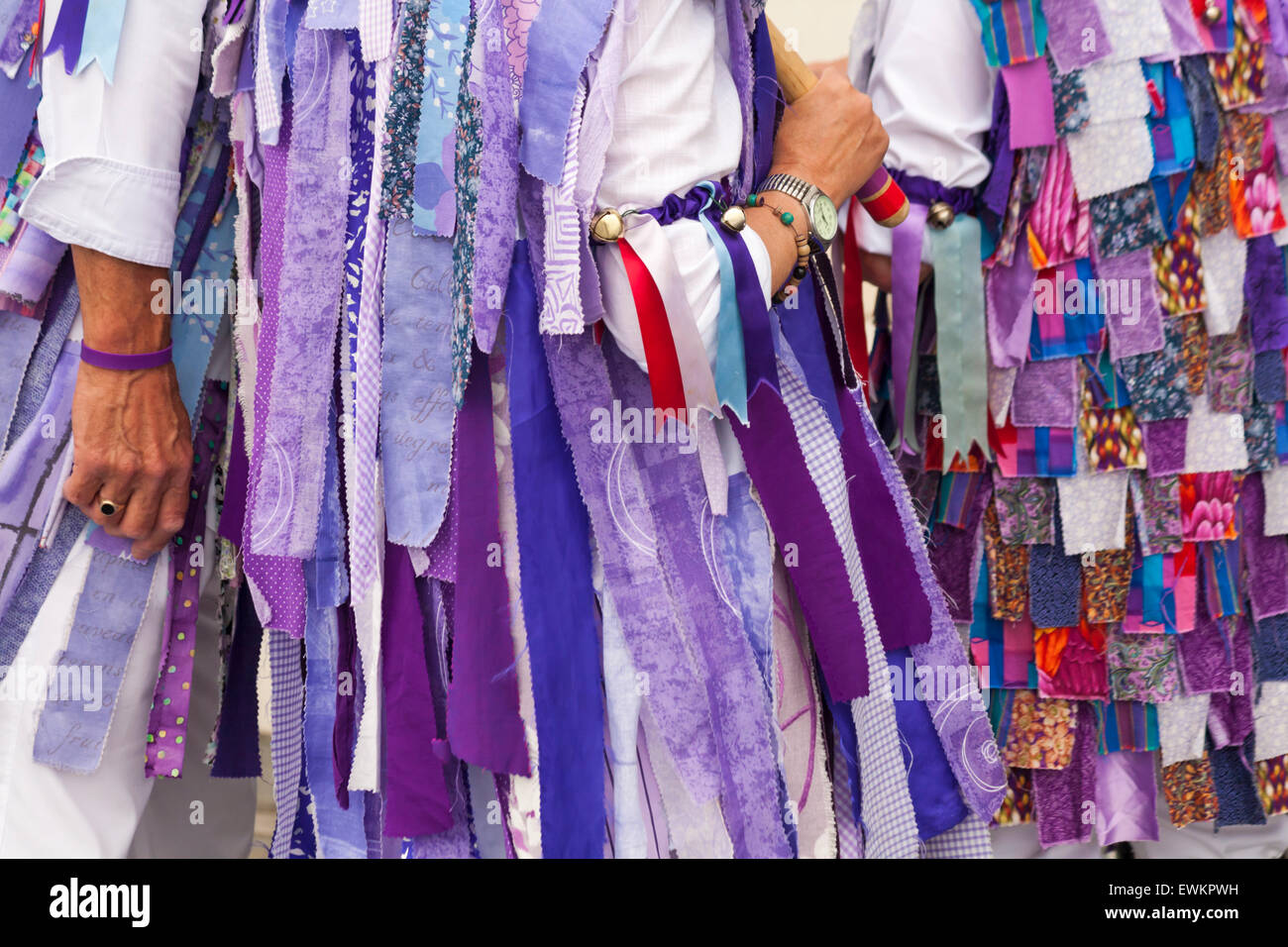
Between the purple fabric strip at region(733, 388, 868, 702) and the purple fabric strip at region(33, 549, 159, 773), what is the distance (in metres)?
0.61

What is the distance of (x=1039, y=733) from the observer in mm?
1567

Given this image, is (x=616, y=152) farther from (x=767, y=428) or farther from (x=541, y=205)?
(x=767, y=428)

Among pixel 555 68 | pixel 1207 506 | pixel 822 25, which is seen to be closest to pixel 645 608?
pixel 555 68

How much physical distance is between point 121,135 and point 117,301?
0.48ft

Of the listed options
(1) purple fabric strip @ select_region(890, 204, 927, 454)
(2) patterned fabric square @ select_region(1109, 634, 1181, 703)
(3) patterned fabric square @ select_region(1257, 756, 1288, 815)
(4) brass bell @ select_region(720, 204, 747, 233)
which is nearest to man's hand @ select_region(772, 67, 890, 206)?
(4) brass bell @ select_region(720, 204, 747, 233)

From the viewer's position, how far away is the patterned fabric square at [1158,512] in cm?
148

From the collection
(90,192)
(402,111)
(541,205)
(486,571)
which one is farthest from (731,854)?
(90,192)

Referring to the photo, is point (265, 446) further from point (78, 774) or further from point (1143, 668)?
point (1143, 668)

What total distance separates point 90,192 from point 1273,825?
1.69 metres

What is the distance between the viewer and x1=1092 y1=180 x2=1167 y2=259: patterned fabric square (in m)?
1.43

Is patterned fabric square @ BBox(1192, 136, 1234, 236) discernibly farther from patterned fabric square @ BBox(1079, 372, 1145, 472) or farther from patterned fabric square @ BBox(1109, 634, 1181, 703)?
patterned fabric square @ BBox(1109, 634, 1181, 703)

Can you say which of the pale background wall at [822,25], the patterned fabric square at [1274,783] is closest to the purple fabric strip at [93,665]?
the patterned fabric square at [1274,783]

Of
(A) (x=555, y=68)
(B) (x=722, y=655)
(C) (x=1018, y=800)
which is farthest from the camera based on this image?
(C) (x=1018, y=800)
